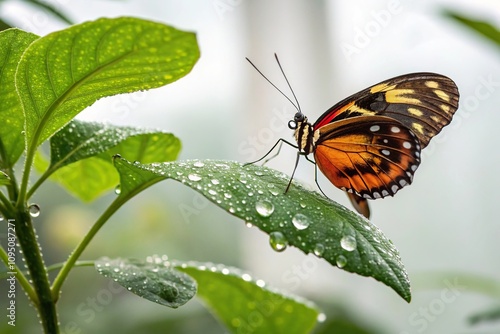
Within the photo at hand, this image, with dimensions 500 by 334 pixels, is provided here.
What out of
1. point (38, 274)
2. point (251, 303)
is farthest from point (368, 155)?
point (38, 274)

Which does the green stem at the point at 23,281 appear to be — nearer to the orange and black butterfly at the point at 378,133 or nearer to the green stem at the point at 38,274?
the green stem at the point at 38,274

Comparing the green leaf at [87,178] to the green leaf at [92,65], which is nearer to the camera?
the green leaf at [92,65]

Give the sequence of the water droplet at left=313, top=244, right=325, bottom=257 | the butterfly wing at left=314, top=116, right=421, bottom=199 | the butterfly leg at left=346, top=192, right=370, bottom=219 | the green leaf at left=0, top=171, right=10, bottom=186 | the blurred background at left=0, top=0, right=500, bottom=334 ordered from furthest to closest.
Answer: the blurred background at left=0, top=0, right=500, bottom=334 < the butterfly leg at left=346, top=192, right=370, bottom=219 < the butterfly wing at left=314, top=116, right=421, bottom=199 < the green leaf at left=0, top=171, right=10, bottom=186 < the water droplet at left=313, top=244, right=325, bottom=257

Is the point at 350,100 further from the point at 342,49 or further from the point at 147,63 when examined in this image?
the point at 342,49

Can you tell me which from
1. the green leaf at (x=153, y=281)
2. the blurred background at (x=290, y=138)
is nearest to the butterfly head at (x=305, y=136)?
the green leaf at (x=153, y=281)

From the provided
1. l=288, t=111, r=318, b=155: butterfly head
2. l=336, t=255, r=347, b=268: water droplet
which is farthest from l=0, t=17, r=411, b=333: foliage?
l=288, t=111, r=318, b=155: butterfly head

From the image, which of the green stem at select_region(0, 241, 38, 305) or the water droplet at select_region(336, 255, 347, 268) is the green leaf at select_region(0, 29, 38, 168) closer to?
the green stem at select_region(0, 241, 38, 305)
